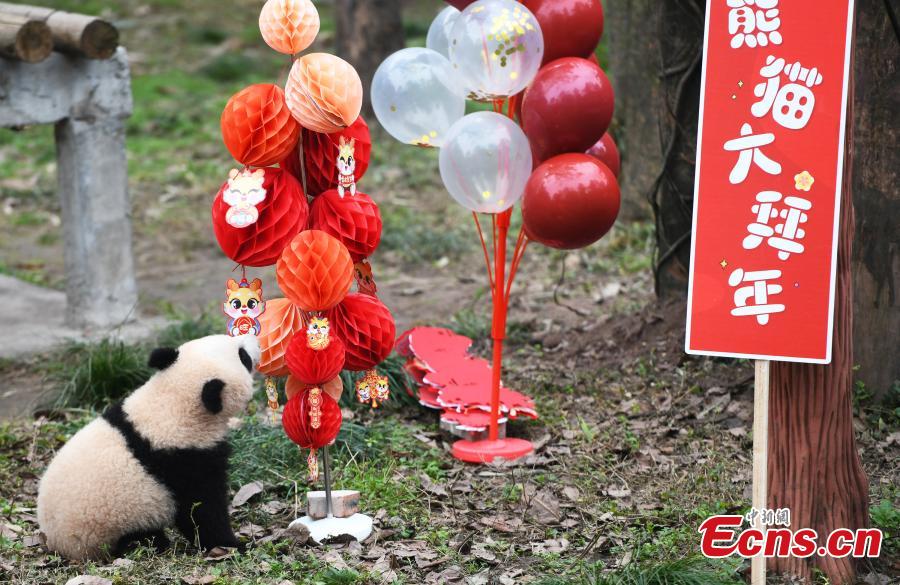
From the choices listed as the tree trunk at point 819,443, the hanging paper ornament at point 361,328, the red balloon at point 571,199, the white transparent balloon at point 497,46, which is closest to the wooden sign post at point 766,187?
the tree trunk at point 819,443

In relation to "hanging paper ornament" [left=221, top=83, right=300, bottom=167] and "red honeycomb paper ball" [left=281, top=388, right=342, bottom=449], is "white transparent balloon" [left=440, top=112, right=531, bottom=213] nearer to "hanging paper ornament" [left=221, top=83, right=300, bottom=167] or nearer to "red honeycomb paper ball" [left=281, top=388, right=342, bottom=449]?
"hanging paper ornament" [left=221, top=83, right=300, bottom=167]

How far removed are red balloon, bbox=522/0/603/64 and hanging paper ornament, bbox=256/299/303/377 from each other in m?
1.46

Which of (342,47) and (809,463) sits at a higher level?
(342,47)

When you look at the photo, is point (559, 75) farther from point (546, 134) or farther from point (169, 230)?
point (169, 230)

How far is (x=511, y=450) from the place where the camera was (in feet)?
14.4

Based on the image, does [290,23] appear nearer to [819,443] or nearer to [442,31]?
[442,31]

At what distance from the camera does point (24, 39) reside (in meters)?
5.38

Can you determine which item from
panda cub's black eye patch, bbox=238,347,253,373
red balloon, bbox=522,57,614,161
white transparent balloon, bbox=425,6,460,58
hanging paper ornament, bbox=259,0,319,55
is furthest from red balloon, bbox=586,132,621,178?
panda cub's black eye patch, bbox=238,347,253,373

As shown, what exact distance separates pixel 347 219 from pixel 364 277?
29 centimetres

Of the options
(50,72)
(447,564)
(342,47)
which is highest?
(342,47)

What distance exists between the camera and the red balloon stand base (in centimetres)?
436

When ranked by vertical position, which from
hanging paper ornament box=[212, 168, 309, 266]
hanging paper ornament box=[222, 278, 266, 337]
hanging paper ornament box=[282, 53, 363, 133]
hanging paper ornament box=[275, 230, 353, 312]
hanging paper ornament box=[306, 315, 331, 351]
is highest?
hanging paper ornament box=[282, 53, 363, 133]

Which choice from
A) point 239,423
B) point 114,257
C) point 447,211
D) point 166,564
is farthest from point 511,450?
point 447,211

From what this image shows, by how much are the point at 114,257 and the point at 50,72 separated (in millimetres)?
1144
